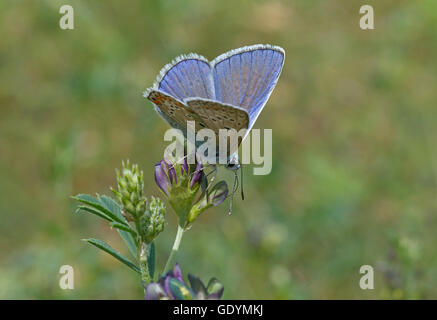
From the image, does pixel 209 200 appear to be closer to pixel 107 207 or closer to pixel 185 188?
pixel 185 188

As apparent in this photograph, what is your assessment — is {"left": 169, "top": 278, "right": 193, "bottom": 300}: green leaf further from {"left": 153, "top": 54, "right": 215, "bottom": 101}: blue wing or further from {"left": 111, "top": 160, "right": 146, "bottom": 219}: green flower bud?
{"left": 153, "top": 54, "right": 215, "bottom": 101}: blue wing

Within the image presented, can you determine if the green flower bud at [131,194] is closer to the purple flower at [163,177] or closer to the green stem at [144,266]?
the green stem at [144,266]

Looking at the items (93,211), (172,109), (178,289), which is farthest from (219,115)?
(178,289)

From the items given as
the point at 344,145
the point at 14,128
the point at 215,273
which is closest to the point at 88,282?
the point at 215,273

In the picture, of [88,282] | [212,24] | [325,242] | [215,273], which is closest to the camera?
[88,282]

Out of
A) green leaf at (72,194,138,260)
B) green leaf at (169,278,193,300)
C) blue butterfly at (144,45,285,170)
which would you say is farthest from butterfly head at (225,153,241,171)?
green leaf at (169,278,193,300)

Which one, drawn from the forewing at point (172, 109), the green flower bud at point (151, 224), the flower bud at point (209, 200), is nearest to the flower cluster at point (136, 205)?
the green flower bud at point (151, 224)

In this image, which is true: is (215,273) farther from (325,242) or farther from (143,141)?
(143,141)
